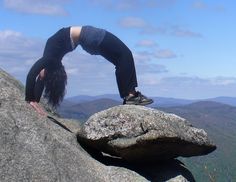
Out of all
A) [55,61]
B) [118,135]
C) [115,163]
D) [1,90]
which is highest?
[55,61]

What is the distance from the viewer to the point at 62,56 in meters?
13.1

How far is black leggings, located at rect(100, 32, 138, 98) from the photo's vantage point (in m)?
13.4

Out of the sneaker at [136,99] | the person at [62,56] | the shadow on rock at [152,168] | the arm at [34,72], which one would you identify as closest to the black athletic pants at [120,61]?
the person at [62,56]

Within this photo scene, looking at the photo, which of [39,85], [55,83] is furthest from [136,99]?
[39,85]

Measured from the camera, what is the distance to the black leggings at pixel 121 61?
13438 mm

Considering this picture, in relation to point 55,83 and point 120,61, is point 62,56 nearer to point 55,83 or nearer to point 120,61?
point 55,83

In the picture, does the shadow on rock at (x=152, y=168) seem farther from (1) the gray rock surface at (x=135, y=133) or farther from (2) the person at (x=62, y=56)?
(2) the person at (x=62, y=56)

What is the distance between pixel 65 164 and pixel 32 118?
5.29 ft

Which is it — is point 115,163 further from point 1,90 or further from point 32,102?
point 1,90

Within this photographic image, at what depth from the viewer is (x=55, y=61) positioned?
12.9m

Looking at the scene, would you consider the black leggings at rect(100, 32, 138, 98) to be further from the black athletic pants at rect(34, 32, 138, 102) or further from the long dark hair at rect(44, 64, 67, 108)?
the long dark hair at rect(44, 64, 67, 108)

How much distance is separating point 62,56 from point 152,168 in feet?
15.6

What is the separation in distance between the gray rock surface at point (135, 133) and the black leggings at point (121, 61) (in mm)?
728

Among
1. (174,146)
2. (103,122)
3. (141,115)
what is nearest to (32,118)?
(103,122)
